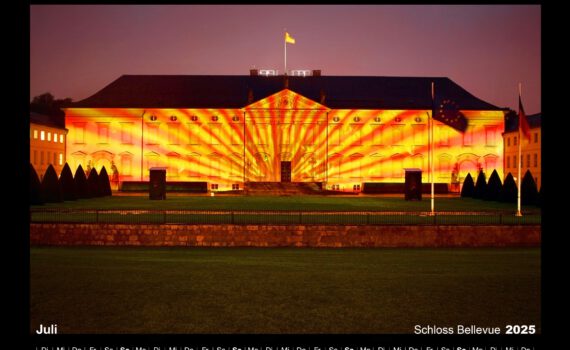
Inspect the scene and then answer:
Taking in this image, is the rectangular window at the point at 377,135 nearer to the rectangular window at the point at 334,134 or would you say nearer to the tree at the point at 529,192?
the rectangular window at the point at 334,134

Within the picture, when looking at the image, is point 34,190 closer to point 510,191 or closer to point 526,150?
point 510,191

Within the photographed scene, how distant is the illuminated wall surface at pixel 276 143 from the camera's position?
59.6 metres

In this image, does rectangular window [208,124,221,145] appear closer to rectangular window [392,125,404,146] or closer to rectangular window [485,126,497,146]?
rectangular window [392,125,404,146]

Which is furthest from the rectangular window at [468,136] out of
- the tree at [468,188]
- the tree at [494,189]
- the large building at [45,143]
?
the large building at [45,143]

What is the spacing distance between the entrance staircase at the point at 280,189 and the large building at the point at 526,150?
77.3ft

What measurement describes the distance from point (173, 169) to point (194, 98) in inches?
346

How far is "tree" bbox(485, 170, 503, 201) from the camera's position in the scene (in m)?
40.2

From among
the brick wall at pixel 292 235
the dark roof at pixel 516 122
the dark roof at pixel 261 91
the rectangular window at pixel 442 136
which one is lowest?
the brick wall at pixel 292 235

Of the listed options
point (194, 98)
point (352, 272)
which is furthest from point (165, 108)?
point (352, 272)

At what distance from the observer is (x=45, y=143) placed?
64188mm

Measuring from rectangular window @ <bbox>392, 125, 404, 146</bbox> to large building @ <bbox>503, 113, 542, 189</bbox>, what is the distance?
12932 millimetres

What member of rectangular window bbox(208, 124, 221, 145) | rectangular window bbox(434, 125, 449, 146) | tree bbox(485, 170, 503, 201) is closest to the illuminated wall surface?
rectangular window bbox(434, 125, 449, 146)
